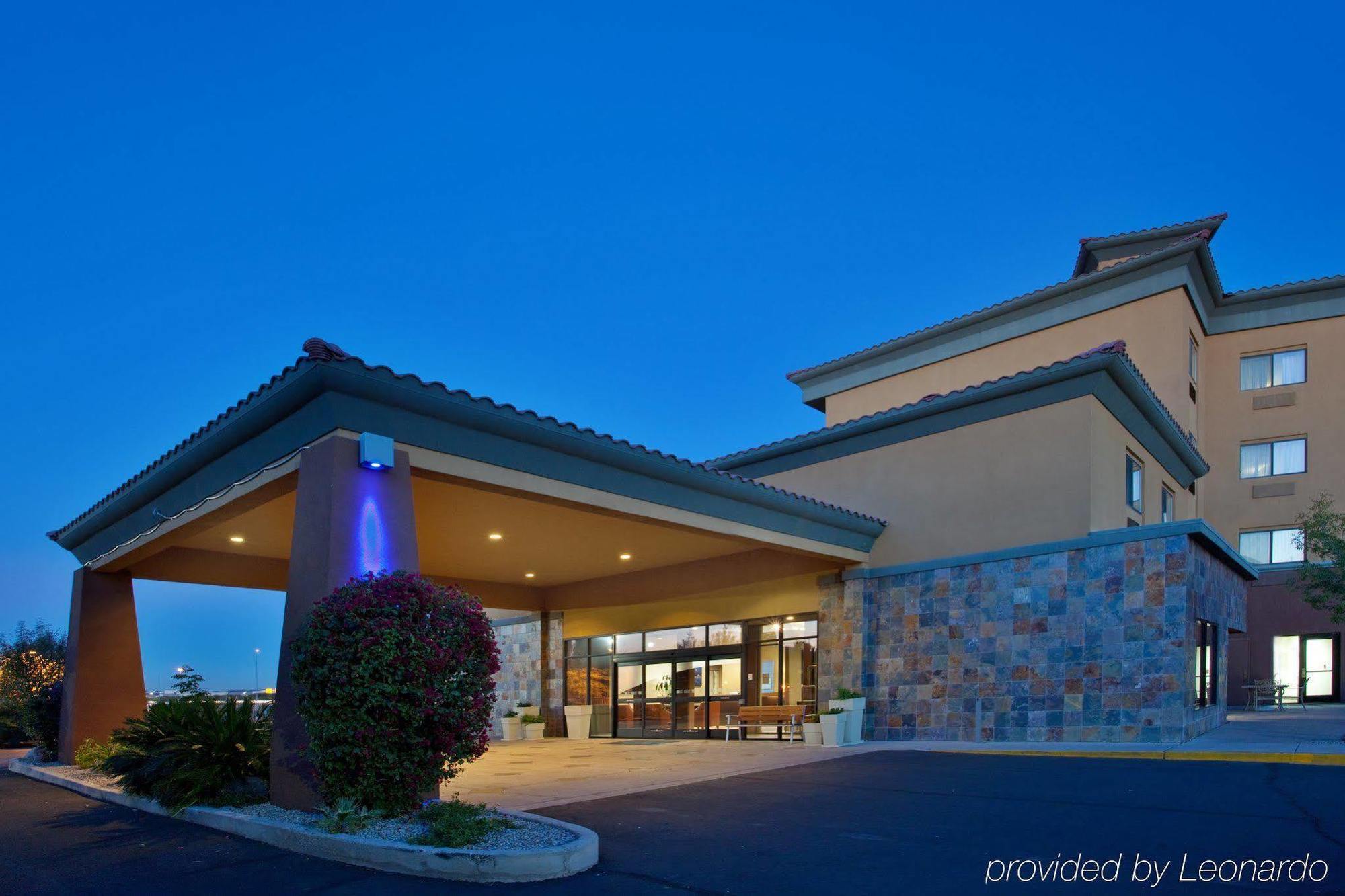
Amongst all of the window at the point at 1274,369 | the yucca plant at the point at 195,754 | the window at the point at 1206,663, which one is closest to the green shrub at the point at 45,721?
the yucca plant at the point at 195,754

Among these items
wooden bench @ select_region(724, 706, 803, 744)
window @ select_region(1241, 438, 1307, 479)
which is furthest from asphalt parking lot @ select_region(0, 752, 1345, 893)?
window @ select_region(1241, 438, 1307, 479)

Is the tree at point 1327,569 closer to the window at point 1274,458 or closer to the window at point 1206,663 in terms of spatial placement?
the window at point 1206,663

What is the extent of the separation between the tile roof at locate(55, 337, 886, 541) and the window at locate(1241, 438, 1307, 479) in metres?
20.9

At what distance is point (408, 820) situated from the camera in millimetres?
8172

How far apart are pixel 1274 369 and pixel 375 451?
30912 millimetres

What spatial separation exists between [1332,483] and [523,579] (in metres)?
25.3

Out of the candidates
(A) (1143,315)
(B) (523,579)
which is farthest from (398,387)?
(A) (1143,315)

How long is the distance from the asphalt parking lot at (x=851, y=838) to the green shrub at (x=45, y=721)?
5231 millimetres

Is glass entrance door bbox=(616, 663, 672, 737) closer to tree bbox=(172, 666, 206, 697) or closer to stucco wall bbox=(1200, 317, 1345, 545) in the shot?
tree bbox=(172, 666, 206, 697)

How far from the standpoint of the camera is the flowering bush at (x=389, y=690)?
8.12 m

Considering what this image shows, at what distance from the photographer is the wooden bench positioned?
62.0ft

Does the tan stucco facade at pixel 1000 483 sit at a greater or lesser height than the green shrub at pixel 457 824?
greater

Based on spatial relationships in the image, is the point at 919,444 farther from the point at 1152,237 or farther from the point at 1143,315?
the point at 1152,237

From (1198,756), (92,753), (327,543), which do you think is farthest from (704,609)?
(327,543)
